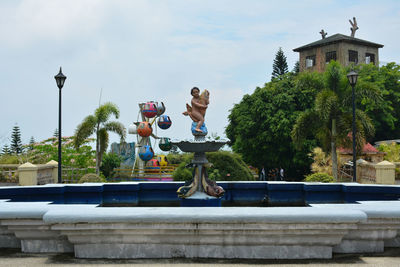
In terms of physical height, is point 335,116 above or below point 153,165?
above

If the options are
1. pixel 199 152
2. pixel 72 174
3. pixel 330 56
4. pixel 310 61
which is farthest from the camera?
pixel 310 61

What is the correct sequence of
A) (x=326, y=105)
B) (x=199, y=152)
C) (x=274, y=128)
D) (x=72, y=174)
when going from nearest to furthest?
1. (x=199, y=152)
2. (x=326, y=105)
3. (x=72, y=174)
4. (x=274, y=128)

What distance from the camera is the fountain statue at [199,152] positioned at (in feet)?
30.7

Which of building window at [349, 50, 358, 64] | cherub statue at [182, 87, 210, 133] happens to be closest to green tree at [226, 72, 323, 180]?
building window at [349, 50, 358, 64]

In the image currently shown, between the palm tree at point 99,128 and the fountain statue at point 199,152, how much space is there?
20.8m

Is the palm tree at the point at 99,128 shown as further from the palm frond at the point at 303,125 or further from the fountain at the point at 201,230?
the fountain at the point at 201,230

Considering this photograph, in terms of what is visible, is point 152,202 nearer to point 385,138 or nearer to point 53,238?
point 53,238

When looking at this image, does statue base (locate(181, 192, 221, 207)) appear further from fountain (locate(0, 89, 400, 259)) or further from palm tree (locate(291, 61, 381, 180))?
palm tree (locate(291, 61, 381, 180))

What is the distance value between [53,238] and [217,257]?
98.6 inches

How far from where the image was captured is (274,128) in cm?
3372

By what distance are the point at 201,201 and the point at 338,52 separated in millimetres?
51262

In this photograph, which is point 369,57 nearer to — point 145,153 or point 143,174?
point 145,153

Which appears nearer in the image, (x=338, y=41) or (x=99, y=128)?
(x=99, y=128)

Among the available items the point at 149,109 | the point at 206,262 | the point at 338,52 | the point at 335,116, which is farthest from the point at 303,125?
the point at 338,52
